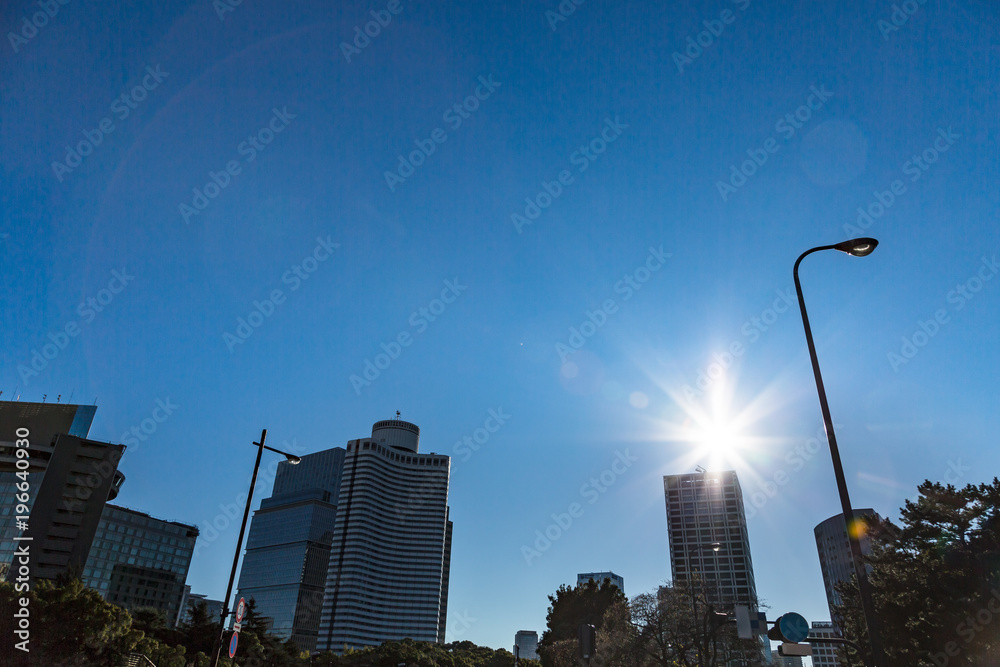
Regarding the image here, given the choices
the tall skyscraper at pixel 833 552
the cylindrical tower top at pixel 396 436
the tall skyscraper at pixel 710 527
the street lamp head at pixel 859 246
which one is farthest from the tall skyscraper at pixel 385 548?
the street lamp head at pixel 859 246

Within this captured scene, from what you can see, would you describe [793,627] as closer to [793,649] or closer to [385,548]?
[793,649]

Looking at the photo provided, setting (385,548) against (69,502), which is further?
(385,548)

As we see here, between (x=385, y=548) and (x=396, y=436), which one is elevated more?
(x=396, y=436)

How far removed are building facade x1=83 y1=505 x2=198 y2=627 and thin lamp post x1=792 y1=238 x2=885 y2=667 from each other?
18501 cm

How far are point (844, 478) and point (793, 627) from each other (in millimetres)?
3329

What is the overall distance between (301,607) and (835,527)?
6647 inches

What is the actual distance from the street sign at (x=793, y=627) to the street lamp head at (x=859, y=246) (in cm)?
729

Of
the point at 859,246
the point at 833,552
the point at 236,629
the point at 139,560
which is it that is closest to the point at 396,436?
the point at 139,560

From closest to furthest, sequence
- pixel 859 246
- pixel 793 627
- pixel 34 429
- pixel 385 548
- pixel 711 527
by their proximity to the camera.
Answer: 1. pixel 793 627
2. pixel 859 246
3. pixel 34 429
4. pixel 711 527
5. pixel 385 548

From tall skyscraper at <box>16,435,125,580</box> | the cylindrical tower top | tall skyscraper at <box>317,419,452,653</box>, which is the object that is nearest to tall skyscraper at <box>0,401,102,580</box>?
tall skyscraper at <box>16,435,125,580</box>

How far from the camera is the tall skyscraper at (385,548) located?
166750 millimetres

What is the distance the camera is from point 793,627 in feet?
36.5

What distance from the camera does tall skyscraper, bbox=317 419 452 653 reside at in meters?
167

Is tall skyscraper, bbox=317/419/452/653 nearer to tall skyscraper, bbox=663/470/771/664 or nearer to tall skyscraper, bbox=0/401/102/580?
tall skyscraper, bbox=663/470/771/664
